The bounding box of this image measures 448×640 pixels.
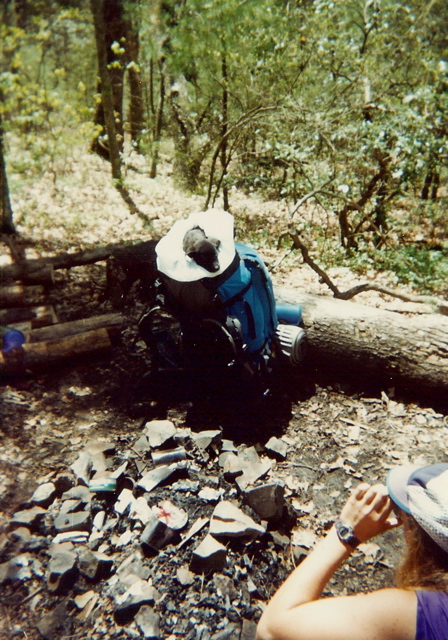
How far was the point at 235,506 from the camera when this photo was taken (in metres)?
2.78

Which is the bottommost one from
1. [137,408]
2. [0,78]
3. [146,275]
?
[137,408]

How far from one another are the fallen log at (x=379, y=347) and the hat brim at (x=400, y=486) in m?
2.43

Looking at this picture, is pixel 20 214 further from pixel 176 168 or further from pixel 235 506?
pixel 235 506

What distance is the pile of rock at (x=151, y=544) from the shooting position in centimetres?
218

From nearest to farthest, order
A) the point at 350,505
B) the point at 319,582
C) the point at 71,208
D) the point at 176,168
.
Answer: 1. the point at 319,582
2. the point at 350,505
3. the point at 71,208
4. the point at 176,168

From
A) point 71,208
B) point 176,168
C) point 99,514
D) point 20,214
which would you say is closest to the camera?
point 99,514

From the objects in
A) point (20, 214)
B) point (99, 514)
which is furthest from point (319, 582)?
point (20, 214)

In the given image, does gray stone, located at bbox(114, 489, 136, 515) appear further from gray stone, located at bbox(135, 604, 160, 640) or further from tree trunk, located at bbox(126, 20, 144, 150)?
tree trunk, located at bbox(126, 20, 144, 150)

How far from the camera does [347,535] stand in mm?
1697

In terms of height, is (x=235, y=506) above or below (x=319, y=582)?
below

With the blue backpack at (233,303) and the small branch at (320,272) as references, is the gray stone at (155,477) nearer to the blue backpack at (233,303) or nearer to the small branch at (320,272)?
the blue backpack at (233,303)

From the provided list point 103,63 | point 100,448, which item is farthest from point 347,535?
point 103,63

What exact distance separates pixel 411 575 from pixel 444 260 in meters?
5.93

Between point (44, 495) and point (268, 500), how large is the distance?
5.00 feet
